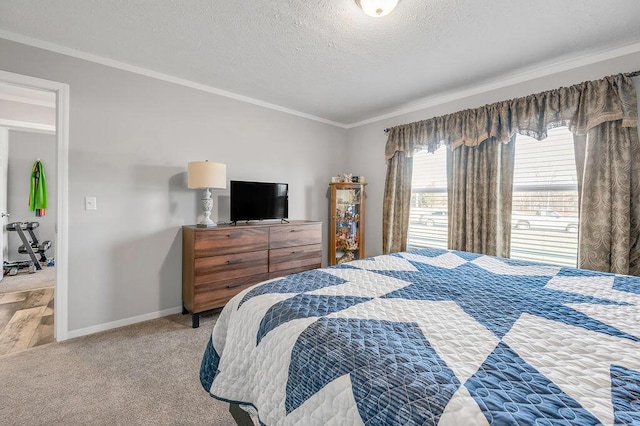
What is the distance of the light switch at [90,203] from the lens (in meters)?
2.47

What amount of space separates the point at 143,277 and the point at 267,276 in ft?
3.90

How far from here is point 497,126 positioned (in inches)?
112

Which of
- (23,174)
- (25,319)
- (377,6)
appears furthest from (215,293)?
(23,174)

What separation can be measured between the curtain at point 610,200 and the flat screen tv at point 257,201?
2.87m

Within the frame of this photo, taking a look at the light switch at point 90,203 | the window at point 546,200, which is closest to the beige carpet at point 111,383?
the light switch at point 90,203

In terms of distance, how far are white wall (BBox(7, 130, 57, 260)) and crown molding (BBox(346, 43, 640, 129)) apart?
563 centimetres

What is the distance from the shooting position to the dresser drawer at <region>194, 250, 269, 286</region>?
261 cm

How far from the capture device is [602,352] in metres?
0.81

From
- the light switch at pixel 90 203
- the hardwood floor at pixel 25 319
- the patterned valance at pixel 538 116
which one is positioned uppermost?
the patterned valance at pixel 538 116

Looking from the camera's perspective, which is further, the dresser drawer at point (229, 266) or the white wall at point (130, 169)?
the dresser drawer at point (229, 266)

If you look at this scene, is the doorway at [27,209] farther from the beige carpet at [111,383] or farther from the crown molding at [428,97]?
the crown molding at [428,97]

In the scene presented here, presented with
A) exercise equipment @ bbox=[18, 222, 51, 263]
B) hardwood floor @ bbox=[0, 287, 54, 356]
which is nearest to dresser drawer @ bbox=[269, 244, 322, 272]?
hardwood floor @ bbox=[0, 287, 54, 356]

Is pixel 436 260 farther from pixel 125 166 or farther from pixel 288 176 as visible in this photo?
pixel 125 166

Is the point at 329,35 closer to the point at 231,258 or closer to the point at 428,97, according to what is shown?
the point at 428,97
